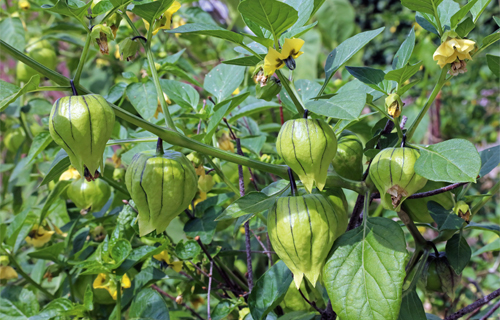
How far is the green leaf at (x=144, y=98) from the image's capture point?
1.96ft

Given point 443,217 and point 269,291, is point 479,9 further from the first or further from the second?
point 269,291

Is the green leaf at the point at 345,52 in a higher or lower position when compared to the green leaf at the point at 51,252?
higher

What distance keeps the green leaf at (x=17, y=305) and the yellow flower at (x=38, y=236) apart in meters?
0.11

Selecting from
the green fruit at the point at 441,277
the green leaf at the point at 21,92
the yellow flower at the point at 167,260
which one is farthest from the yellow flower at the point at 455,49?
the yellow flower at the point at 167,260

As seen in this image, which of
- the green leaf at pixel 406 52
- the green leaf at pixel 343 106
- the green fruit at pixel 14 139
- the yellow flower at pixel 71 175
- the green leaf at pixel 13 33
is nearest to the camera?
the green leaf at pixel 343 106

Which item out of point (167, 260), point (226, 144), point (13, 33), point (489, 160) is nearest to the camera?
point (489, 160)

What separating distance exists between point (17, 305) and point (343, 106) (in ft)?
1.90

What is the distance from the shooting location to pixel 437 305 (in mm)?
1140

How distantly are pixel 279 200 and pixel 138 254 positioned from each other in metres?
0.26

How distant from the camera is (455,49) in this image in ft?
1.26

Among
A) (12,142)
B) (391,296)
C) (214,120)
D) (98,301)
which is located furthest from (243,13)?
(12,142)

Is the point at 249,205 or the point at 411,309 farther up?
the point at 249,205

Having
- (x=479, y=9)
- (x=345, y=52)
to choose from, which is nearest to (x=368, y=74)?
(x=345, y=52)

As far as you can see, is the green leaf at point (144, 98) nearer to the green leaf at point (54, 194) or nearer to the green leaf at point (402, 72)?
the green leaf at point (54, 194)
